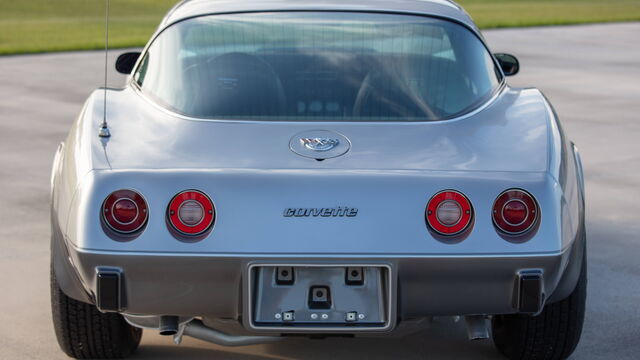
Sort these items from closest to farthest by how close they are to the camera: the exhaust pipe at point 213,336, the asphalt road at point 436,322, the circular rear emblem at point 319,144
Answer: the circular rear emblem at point 319,144
the exhaust pipe at point 213,336
the asphalt road at point 436,322

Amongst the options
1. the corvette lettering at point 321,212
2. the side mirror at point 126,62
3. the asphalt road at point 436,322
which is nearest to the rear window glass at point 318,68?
the corvette lettering at point 321,212

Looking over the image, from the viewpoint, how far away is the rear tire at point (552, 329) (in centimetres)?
450

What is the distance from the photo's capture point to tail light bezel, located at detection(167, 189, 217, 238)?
396cm

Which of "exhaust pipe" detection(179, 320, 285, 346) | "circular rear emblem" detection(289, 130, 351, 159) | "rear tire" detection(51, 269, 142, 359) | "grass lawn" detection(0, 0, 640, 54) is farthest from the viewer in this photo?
"grass lawn" detection(0, 0, 640, 54)

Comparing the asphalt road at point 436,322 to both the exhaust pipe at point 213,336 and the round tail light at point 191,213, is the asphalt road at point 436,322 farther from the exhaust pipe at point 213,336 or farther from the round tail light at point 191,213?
the round tail light at point 191,213

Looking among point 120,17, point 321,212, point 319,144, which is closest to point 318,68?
point 319,144

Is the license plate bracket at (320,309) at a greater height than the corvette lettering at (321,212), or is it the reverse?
the corvette lettering at (321,212)

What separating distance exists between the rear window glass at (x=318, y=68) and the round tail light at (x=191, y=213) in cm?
65

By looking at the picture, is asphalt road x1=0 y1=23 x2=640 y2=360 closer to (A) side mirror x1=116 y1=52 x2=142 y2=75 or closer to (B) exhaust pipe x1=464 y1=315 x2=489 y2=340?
(B) exhaust pipe x1=464 y1=315 x2=489 y2=340

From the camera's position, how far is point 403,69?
15.8ft

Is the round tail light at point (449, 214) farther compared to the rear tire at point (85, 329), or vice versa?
the rear tire at point (85, 329)

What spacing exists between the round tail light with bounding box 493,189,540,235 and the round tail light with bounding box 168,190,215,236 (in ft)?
3.09

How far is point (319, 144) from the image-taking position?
13.9 ft

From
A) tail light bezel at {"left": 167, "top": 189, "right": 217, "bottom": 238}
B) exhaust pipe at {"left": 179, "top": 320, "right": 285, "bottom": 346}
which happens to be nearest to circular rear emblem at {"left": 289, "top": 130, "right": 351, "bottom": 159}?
tail light bezel at {"left": 167, "top": 189, "right": 217, "bottom": 238}
